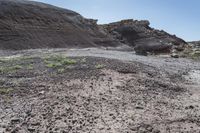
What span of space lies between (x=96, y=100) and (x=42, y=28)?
25968mm

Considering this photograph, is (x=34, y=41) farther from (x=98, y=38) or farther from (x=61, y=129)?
(x=61, y=129)

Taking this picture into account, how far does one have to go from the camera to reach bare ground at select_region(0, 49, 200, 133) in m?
8.79

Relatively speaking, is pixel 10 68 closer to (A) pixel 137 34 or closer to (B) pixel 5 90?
(B) pixel 5 90

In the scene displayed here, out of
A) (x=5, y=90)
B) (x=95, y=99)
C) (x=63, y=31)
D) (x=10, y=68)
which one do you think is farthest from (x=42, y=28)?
(x=95, y=99)

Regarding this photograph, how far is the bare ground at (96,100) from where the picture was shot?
8.79 m

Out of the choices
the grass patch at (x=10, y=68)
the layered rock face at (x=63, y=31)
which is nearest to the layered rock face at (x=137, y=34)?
the layered rock face at (x=63, y=31)

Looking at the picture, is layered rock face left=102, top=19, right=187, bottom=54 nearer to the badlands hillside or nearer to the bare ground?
→ the badlands hillside

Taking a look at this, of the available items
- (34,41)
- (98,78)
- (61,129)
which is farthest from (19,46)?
(61,129)

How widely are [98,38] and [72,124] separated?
31933 mm

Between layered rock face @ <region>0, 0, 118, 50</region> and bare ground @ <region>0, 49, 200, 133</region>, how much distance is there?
56.2ft

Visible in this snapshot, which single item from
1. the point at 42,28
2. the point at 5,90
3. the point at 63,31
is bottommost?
the point at 5,90

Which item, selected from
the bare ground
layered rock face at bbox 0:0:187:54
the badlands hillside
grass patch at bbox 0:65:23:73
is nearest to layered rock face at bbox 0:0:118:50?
layered rock face at bbox 0:0:187:54

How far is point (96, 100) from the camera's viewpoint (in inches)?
416

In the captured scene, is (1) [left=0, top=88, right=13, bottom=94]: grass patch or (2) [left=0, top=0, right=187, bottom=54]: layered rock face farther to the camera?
(2) [left=0, top=0, right=187, bottom=54]: layered rock face
